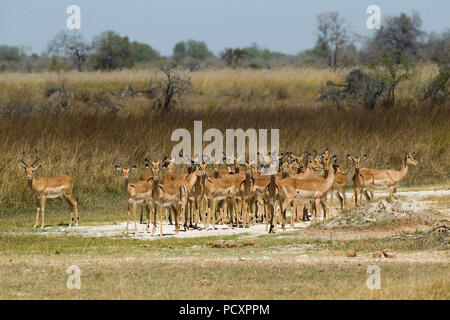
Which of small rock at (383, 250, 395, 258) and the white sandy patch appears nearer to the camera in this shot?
small rock at (383, 250, 395, 258)

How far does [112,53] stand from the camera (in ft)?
237

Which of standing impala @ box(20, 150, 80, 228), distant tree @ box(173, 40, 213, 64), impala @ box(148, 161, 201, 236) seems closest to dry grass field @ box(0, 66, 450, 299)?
standing impala @ box(20, 150, 80, 228)

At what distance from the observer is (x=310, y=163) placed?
2111cm

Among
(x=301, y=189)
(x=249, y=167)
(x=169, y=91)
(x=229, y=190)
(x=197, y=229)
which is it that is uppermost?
(x=169, y=91)

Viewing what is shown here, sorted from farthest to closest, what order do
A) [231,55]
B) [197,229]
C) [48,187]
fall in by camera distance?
[231,55]
[48,187]
[197,229]

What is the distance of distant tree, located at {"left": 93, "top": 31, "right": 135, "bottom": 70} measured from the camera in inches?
2810

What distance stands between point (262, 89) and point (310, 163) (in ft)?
104

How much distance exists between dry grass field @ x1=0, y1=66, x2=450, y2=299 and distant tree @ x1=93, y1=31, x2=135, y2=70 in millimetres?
A: 27918

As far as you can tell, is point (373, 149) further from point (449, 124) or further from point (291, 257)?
point (291, 257)

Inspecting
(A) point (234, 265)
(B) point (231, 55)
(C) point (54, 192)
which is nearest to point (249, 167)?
(C) point (54, 192)

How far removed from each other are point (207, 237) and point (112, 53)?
189ft

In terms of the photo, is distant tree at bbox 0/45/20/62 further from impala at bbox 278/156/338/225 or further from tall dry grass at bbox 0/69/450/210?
impala at bbox 278/156/338/225

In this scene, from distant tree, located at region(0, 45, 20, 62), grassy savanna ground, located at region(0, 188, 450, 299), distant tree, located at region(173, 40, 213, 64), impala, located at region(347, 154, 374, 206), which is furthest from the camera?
distant tree, located at region(173, 40, 213, 64)

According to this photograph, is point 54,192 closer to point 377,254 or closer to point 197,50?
point 377,254
